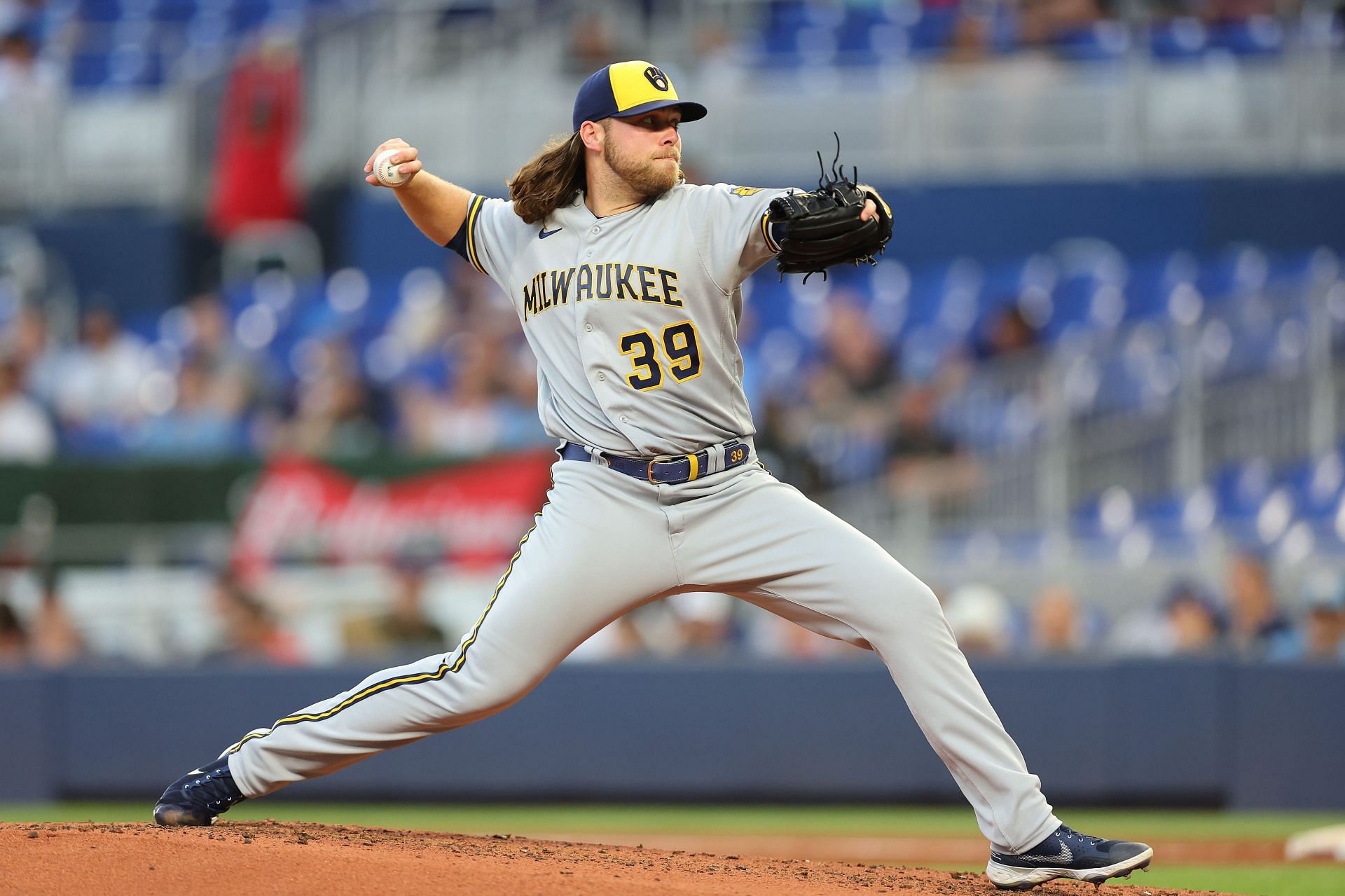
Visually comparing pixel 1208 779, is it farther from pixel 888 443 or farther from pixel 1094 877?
pixel 1094 877

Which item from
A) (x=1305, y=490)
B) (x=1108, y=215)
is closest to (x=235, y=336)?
(x=1108, y=215)

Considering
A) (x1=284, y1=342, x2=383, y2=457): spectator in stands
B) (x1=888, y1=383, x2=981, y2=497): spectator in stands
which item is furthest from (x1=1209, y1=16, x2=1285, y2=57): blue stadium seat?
(x1=284, y1=342, x2=383, y2=457): spectator in stands

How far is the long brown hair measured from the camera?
437cm

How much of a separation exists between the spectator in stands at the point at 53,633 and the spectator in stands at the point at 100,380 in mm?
2514

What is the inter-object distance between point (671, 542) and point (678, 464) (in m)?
0.19

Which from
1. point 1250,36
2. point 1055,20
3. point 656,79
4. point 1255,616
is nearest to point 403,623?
point 1255,616

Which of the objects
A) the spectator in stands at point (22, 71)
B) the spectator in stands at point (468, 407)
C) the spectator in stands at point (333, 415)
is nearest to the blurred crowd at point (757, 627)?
the spectator in stands at point (333, 415)

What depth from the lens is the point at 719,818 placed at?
8.45 metres

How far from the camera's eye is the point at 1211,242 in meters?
12.4

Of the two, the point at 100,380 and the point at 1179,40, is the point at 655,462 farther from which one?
the point at 1179,40

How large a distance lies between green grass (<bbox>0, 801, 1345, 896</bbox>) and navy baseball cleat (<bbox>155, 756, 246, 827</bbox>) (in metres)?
2.94

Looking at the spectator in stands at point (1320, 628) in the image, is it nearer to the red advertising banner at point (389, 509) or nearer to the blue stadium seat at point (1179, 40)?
the red advertising banner at point (389, 509)

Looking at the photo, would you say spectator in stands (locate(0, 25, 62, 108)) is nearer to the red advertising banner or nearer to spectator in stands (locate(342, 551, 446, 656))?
the red advertising banner

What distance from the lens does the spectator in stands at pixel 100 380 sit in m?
11.4
